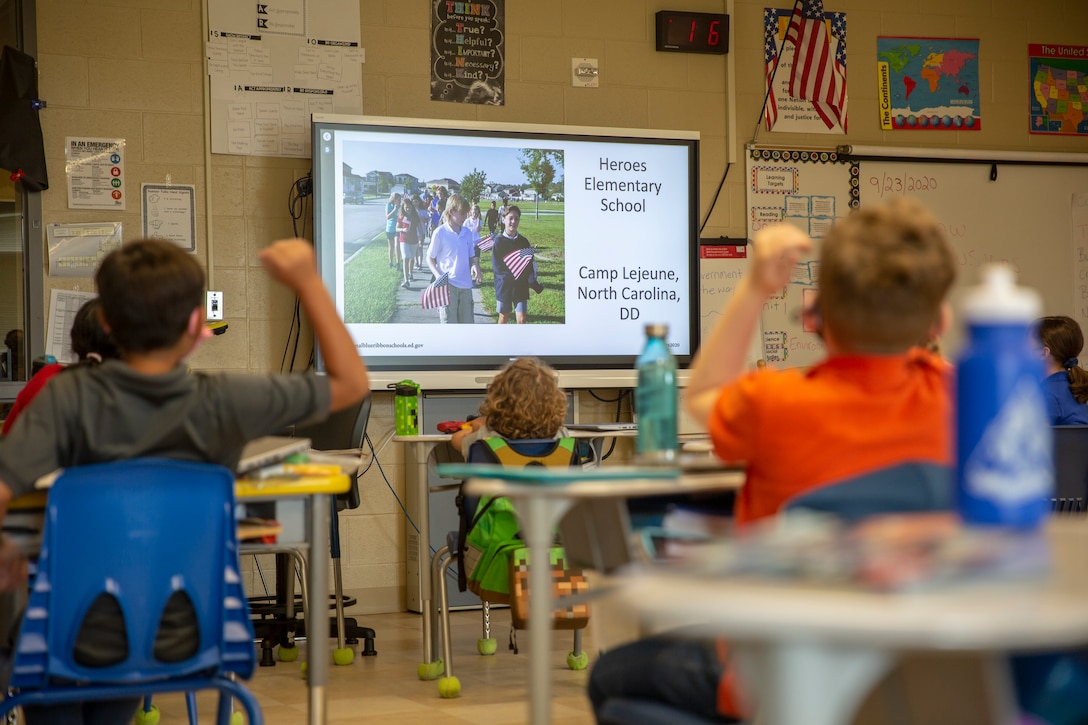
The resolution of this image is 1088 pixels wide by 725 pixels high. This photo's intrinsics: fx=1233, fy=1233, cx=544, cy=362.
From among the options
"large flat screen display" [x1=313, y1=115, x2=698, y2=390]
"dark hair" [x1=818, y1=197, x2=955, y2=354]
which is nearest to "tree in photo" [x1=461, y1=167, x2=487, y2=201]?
"large flat screen display" [x1=313, y1=115, x2=698, y2=390]

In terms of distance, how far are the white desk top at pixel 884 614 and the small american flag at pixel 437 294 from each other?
175 inches

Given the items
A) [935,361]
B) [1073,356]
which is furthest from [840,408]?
[1073,356]

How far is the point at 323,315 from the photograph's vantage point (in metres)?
1.94

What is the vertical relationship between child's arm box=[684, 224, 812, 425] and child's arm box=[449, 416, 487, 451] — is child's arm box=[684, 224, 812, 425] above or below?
above

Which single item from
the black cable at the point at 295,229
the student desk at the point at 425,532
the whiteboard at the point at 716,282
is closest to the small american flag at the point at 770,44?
the whiteboard at the point at 716,282

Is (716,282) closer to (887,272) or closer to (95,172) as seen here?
(95,172)

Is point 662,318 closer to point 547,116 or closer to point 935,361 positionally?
point 547,116

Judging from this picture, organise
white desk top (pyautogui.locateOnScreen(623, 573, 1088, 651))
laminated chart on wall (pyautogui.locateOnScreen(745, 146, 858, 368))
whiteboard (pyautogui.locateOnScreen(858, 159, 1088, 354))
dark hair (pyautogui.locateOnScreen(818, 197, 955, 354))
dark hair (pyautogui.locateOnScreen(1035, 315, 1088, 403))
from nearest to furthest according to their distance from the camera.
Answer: white desk top (pyautogui.locateOnScreen(623, 573, 1088, 651))
dark hair (pyautogui.locateOnScreen(818, 197, 955, 354))
dark hair (pyautogui.locateOnScreen(1035, 315, 1088, 403))
laminated chart on wall (pyautogui.locateOnScreen(745, 146, 858, 368))
whiteboard (pyautogui.locateOnScreen(858, 159, 1088, 354))

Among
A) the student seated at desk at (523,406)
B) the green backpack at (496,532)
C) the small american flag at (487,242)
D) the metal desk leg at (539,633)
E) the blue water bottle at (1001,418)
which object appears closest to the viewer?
the blue water bottle at (1001,418)

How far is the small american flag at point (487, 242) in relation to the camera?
5.22 m

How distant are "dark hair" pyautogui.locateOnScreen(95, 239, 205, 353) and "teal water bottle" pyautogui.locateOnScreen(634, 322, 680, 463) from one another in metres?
0.73

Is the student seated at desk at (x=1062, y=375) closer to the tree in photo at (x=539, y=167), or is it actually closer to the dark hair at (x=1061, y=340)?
the dark hair at (x=1061, y=340)

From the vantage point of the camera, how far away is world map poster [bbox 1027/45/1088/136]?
6.20m

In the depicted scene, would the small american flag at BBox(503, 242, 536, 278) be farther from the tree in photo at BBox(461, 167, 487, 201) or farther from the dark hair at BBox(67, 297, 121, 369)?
the dark hair at BBox(67, 297, 121, 369)
